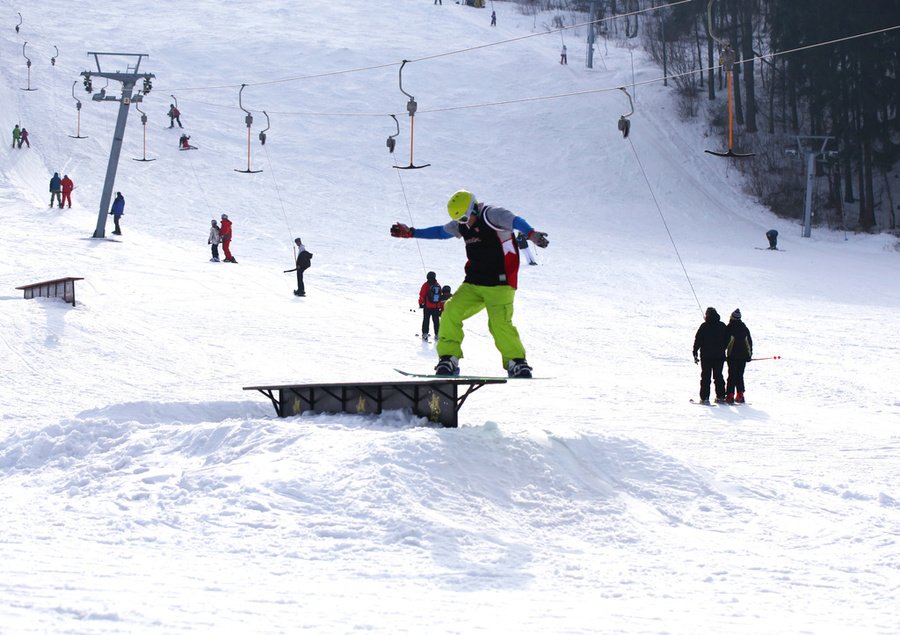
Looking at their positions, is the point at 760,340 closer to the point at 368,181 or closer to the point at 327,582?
the point at 327,582

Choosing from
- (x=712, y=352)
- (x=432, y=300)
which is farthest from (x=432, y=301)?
(x=712, y=352)

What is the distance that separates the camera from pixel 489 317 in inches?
368

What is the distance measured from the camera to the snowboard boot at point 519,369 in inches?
358

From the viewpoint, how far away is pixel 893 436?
454 inches

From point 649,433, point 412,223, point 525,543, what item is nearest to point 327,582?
point 525,543

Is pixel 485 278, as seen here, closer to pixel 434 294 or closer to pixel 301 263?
pixel 434 294

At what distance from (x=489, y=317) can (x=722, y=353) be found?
5419mm

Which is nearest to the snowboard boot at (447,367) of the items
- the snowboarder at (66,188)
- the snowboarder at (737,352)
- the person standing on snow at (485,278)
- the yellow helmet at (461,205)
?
the person standing on snow at (485,278)

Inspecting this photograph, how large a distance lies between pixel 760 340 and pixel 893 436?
26.3ft

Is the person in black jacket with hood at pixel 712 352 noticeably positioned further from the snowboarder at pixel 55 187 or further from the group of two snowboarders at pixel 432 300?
the snowboarder at pixel 55 187

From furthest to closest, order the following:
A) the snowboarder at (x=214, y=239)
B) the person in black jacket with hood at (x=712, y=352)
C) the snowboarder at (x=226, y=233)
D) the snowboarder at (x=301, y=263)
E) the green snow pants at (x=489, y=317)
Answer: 1. the snowboarder at (x=214, y=239)
2. the snowboarder at (x=226, y=233)
3. the snowboarder at (x=301, y=263)
4. the person in black jacket with hood at (x=712, y=352)
5. the green snow pants at (x=489, y=317)

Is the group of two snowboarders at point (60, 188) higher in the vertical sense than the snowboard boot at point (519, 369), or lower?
higher

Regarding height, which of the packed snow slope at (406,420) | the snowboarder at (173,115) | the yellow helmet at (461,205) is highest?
the snowboarder at (173,115)

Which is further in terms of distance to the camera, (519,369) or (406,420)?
(406,420)
